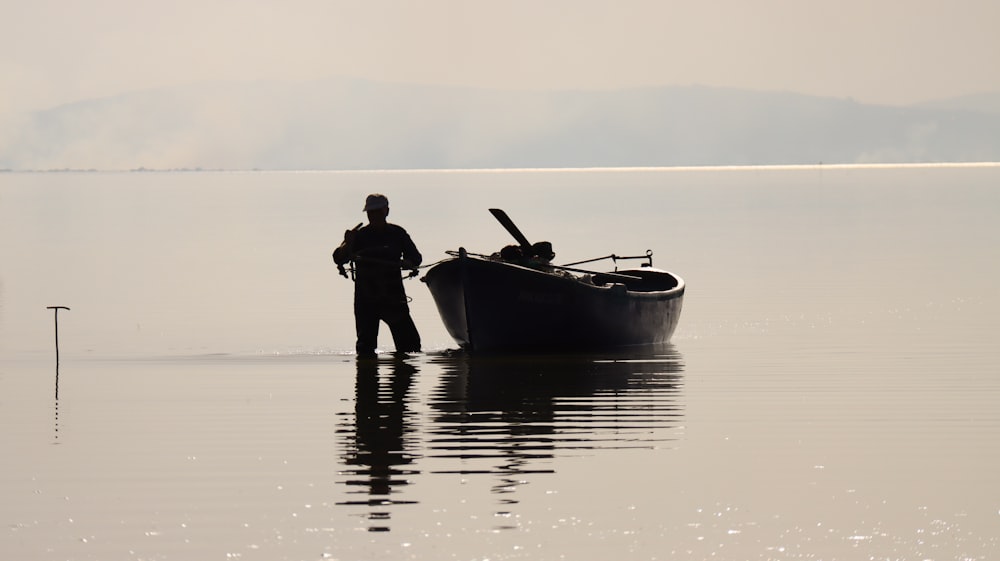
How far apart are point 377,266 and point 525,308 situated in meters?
2.59

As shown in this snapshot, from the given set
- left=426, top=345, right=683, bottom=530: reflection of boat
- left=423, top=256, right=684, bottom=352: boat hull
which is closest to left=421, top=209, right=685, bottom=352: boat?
left=423, top=256, right=684, bottom=352: boat hull

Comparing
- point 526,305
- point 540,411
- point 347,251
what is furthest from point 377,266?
point 540,411

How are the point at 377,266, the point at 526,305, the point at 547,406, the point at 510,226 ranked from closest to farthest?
the point at 547,406 < the point at 377,266 < the point at 526,305 < the point at 510,226

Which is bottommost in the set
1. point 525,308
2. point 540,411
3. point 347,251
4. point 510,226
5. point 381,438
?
point 381,438

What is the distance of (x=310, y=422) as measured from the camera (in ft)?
63.0

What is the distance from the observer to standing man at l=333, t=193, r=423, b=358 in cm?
2433

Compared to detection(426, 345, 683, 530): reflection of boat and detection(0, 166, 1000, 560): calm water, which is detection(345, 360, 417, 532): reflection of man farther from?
detection(426, 345, 683, 530): reflection of boat

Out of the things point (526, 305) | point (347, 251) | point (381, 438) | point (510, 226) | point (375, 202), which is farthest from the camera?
point (510, 226)

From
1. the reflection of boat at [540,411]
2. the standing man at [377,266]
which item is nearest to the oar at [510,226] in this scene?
the reflection of boat at [540,411]

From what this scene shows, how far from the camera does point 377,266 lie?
2472 cm

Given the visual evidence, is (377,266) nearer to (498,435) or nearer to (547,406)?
(547,406)

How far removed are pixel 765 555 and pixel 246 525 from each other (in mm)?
4028

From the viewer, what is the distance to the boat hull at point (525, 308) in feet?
84.5

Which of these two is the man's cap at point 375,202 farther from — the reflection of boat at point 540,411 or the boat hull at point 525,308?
the reflection of boat at point 540,411
